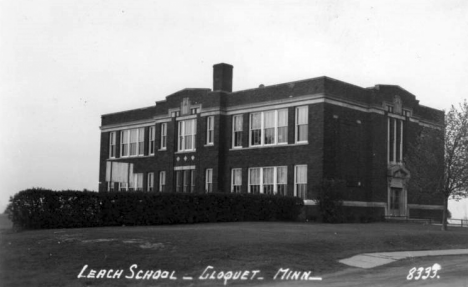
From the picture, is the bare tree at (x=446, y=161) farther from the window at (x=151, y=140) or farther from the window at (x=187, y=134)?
the window at (x=151, y=140)

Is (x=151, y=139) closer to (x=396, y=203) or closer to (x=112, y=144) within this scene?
(x=112, y=144)

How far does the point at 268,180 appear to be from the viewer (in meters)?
37.7

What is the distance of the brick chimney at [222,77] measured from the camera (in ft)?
137

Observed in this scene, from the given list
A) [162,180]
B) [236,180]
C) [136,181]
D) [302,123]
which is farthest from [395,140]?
[136,181]

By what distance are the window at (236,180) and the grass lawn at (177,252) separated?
57.3ft

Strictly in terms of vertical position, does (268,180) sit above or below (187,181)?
above

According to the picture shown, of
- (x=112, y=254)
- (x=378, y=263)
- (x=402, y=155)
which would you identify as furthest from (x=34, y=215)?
(x=402, y=155)

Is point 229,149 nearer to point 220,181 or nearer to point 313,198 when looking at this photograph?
point 220,181

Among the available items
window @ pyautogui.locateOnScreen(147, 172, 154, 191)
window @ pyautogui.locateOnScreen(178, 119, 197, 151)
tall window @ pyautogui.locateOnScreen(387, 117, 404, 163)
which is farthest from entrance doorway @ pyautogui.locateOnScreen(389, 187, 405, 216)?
window @ pyautogui.locateOnScreen(147, 172, 154, 191)

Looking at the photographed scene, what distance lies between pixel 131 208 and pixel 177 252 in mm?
11312

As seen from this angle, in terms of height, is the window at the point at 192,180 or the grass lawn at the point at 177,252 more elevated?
the window at the point at 192,180

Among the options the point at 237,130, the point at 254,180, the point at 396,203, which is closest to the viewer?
the point at 254,180

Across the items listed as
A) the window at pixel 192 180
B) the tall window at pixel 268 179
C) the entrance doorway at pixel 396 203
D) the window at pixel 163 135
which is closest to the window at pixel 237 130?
the tall window at pixel 268 179

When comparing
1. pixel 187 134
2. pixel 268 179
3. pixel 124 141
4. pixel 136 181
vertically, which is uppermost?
pixel 187 134
